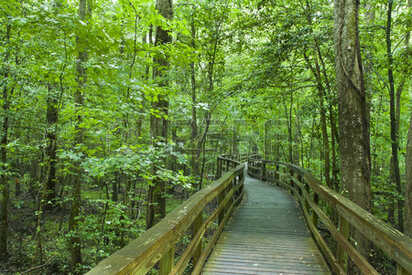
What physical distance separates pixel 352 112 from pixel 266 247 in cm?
261

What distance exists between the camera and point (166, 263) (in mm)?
2012

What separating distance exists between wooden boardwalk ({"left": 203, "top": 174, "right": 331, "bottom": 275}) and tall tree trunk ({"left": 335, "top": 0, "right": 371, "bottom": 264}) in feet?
3.04

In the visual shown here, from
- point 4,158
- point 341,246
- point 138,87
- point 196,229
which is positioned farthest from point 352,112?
point 4,158

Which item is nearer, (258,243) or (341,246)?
(341,246)

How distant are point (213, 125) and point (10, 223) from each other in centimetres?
1101

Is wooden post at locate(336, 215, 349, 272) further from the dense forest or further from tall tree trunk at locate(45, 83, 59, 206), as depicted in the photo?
tall tree trunk at locate(45, 83, 59, 206)

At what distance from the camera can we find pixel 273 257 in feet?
12.1

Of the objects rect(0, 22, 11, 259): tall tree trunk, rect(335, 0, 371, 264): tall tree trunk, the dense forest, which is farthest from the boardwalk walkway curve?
rect(0, 22, 11, 259): tall tree trunk

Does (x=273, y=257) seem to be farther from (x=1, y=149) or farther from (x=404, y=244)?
(x=1, y=149)

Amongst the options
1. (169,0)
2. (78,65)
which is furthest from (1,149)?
(169,0)

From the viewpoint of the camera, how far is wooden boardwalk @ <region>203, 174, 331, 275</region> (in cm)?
329

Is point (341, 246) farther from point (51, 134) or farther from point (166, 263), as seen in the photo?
point (51, 134)

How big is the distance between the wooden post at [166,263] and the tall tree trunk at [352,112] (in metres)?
3.16

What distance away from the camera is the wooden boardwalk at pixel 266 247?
329cm
